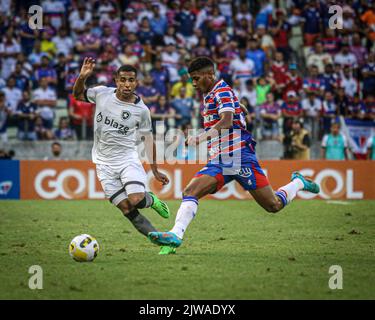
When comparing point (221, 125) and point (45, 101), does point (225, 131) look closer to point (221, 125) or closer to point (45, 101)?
point (221, 125)

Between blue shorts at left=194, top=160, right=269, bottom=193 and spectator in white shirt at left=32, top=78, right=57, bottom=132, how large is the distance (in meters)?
11.6

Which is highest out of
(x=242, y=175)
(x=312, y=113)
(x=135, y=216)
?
(x=312, y=113)

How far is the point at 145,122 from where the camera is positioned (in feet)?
34.2

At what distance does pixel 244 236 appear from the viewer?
476 inches

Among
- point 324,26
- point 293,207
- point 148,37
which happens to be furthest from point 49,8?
point 293,207

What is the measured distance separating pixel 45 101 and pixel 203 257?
1239 cm

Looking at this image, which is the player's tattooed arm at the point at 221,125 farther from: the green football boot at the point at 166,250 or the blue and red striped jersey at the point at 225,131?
the green football boot at the point at 166,250

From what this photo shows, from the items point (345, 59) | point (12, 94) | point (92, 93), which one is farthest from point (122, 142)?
point (345, 59)

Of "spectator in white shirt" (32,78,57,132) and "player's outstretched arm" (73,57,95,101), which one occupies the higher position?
"spectator in white shirt" (32,78,57,132)

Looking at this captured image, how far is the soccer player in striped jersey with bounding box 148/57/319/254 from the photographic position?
31.5ft

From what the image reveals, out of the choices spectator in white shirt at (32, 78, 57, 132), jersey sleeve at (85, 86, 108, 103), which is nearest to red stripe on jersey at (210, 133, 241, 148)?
jersey sleeve at (85, 86, 108, 103)

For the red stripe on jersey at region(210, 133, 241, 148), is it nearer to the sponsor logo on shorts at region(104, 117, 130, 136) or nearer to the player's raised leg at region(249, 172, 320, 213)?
the player's raised leg at region(249, 172, 320, 213)

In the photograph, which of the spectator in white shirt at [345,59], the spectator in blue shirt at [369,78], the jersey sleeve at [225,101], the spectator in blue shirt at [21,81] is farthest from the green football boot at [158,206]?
the spectator in white shirt at [345,59]
